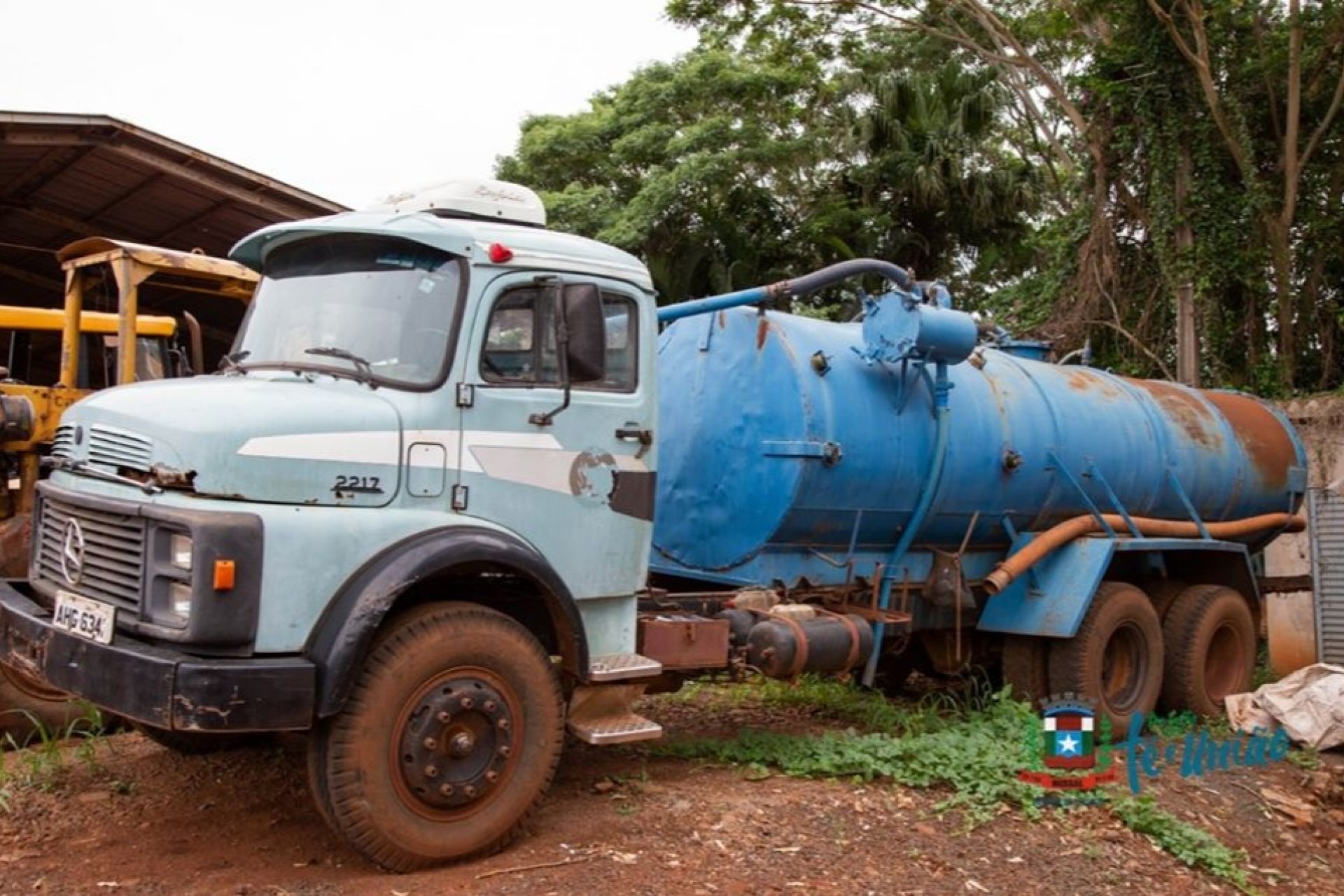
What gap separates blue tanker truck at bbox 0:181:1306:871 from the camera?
442cm

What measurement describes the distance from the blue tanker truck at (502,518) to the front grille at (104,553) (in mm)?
15

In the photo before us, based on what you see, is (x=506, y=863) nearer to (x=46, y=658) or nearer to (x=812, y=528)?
(x=46, y=658)

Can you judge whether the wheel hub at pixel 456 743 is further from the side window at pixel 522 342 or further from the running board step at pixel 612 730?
the side window at pixel 522 342

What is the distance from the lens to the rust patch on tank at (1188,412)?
921 cm

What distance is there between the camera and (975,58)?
73.7 ft

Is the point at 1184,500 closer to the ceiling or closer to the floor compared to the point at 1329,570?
closer to the ceiling

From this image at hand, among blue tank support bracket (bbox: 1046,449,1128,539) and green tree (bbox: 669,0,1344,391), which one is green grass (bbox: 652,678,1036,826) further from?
green tree (bbox: 669,0,1344,391)

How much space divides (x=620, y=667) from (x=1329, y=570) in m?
6.48

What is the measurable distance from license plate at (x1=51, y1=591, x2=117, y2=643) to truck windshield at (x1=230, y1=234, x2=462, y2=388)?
1217 mm

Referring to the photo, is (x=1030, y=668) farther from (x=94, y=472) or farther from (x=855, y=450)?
(x=94, y=472)

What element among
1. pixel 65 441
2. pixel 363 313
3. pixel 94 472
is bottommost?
pixel 94 472

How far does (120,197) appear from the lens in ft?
44.5

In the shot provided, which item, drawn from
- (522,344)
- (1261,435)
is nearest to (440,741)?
(522,344)

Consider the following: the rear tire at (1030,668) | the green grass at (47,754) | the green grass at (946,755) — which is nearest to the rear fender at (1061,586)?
the rear tire at (1030,668)
